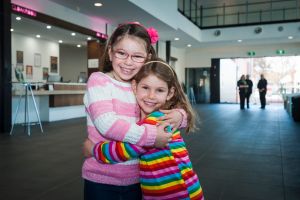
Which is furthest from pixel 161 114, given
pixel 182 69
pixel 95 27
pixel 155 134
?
pixel 182 69

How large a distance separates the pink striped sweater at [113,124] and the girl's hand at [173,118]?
115mm

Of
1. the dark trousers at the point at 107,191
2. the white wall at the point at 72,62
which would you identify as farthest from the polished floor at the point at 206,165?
the white wall at the point at 72,62

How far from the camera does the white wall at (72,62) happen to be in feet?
47.2

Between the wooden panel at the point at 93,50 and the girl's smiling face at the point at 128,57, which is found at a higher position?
the wooden panel at the point at 93,50

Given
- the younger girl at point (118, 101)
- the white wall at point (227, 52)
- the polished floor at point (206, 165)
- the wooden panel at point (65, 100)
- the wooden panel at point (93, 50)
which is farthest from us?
the white wall at point (227, 52)

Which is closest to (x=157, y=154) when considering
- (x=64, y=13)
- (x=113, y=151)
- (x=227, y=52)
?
(x=113, y=151)

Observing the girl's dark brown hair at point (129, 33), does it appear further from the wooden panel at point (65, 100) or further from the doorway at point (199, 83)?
the doorway at point (199, 83)

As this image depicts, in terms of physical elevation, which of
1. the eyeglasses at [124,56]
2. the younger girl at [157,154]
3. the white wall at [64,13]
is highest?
the white wall at [64,13]

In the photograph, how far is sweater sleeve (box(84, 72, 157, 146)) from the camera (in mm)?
996

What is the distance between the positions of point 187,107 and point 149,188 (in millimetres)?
379

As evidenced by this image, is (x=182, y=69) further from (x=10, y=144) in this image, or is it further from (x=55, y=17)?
(x=10, y=144)

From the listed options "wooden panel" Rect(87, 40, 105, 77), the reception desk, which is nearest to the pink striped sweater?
the reception desk

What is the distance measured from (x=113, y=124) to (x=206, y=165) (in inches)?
116

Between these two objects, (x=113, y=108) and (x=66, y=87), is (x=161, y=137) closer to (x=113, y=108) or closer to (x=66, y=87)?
(x=113, y=108)
